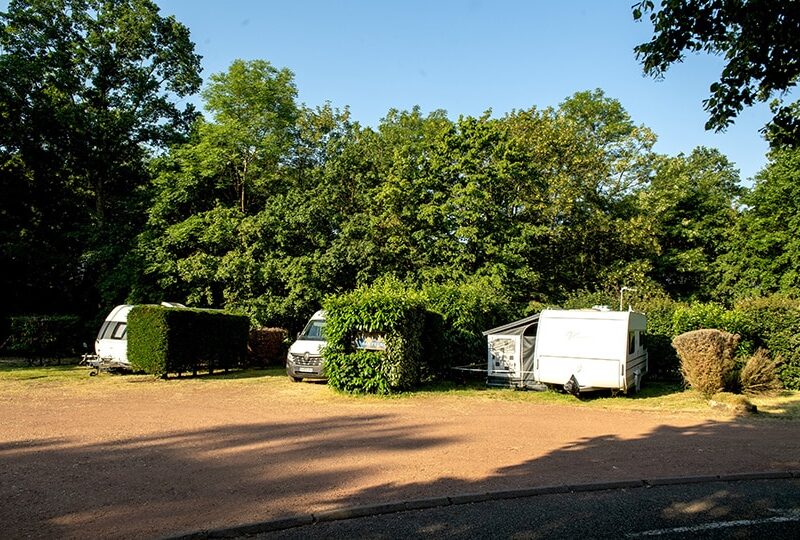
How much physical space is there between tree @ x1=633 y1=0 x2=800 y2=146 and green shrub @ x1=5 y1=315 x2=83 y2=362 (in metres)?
22.8

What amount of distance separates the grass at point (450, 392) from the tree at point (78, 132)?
1047 centimetres

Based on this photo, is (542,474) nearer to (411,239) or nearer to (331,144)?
(411,239)

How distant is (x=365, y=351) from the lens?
15008 mm

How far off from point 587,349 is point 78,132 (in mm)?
25396

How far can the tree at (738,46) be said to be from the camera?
7.67 m

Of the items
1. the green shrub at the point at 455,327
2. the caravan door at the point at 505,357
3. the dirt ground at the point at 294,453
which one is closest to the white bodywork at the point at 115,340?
the dirt ground at the point at 294,453

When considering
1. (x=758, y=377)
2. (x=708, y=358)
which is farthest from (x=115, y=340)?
(x=758, y=377)

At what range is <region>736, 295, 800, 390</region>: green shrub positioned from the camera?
17328mm

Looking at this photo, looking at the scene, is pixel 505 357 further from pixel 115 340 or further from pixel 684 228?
pixel 684 228

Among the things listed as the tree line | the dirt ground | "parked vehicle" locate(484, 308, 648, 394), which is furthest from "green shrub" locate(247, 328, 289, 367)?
"parked vehicle" locate(484, 308, 648, 394)

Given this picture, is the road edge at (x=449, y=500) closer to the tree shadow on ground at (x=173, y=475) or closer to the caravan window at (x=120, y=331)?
the tree shadow on ground at (x=173, y=475)

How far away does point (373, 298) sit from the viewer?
1512cm

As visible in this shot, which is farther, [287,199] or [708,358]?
[287,199]

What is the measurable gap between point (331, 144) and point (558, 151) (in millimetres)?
11489
